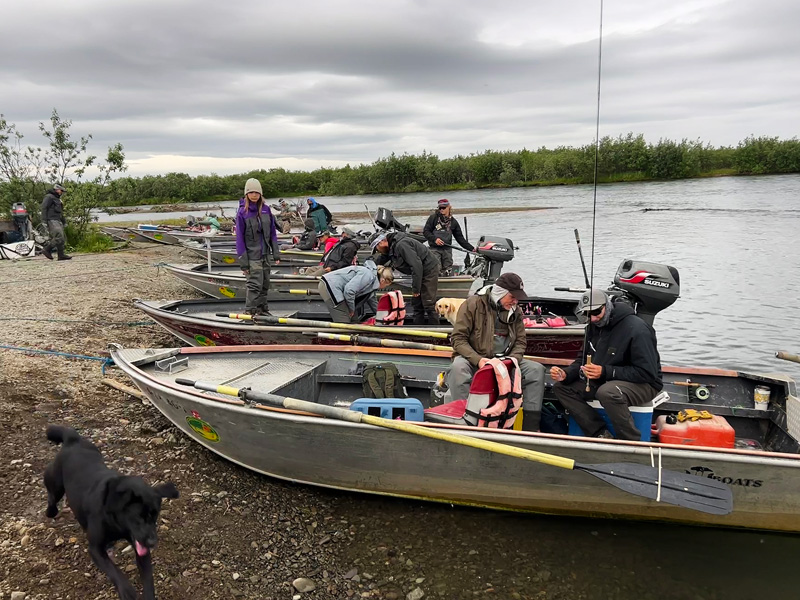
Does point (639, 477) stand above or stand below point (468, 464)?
above

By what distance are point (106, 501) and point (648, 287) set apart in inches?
→ 188

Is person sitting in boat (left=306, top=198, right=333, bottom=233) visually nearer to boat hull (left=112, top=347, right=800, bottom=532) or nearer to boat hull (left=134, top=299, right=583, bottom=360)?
boat hull (left=134, top=299, right=583, bottom=360)

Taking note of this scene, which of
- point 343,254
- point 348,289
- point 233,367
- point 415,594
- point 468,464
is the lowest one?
point 415,594

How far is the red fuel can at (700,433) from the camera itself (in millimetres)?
4633

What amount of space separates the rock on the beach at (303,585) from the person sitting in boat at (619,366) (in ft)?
8.29

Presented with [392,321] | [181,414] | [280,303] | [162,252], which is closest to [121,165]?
[162,252]

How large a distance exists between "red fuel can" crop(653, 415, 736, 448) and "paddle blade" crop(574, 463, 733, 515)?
2.17ft

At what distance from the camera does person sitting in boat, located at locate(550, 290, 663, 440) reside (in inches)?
178

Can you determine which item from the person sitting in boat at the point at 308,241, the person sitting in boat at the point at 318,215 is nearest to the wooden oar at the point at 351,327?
the person sitting in boat at the point at 308,241

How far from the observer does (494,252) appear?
9148 millimetres

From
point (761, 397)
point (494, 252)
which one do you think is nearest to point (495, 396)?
→ point (761, 397)

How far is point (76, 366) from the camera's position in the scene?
24.0 ft

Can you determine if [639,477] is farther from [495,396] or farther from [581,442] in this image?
[495,396]

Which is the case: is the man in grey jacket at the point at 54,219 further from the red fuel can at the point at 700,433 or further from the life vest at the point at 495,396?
the red fuel can at the point at 700,433
